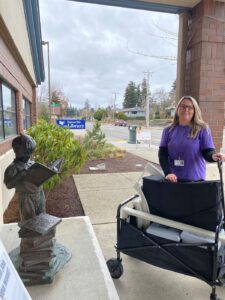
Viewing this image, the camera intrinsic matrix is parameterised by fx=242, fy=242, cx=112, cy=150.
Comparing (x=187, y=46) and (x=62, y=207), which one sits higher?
(x=187, y=46)

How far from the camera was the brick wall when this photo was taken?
372 cm

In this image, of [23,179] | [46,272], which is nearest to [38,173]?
[23,179]

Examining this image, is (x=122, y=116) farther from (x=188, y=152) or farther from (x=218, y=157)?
(x=218, y=157)

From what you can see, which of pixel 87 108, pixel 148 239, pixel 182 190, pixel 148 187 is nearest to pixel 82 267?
pixel 148 239

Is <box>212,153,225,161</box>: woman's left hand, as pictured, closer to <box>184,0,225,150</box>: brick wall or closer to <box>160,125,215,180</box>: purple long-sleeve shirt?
<box>160,125,215,180</box>: purple long-sleeve shirt

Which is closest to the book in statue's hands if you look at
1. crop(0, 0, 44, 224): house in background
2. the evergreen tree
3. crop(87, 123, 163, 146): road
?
crop(0, 0, 44, 224): house in background

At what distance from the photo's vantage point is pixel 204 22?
369 cm

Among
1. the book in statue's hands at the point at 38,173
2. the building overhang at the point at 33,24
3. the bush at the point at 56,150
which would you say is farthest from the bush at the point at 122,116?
the book in statue's hands at the point at 38,173

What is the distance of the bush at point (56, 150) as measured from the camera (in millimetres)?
3926

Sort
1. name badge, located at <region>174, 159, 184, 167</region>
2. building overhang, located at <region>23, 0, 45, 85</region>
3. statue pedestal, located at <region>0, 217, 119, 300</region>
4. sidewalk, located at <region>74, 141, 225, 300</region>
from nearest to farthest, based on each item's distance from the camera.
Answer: statue pedestal, located at <region>0, 217, 119, 300</region> < sidewalk, located at <region>74, 141, 225, 300</region> < name badge, located at <region>174, 159, 184, 167</region> < building overhang, located at <region>23, 0, 45, 85</region>

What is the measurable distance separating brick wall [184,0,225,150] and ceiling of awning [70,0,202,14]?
Result: 16 centimetres

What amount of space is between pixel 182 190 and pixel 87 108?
8351 centimetres

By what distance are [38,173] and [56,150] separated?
226cm

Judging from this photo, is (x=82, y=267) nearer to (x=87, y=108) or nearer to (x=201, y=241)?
(x=201, y=241)
